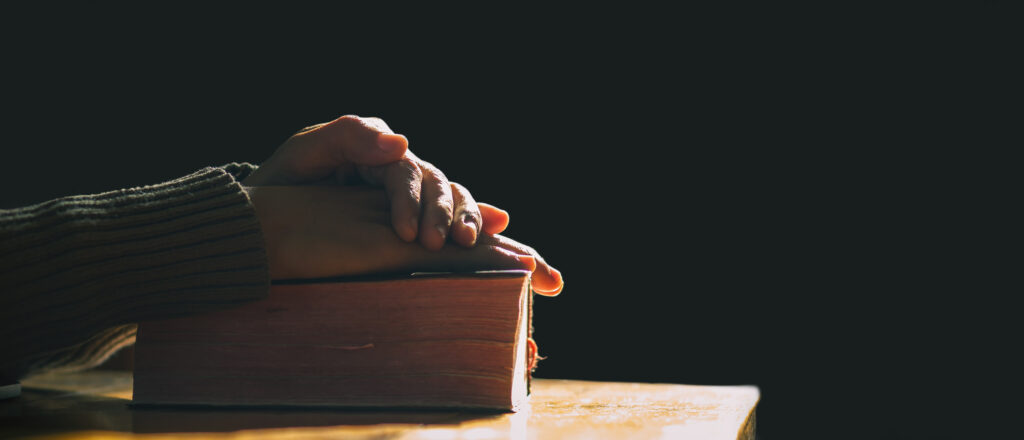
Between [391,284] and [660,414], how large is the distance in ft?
0.86

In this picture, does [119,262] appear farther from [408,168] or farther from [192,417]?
[408,168]

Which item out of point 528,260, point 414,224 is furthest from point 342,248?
point 528,260

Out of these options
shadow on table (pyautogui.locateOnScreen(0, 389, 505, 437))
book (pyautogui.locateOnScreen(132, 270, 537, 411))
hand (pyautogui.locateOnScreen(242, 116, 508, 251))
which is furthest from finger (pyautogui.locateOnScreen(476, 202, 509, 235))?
shadow on table (pyautogui.locateOnScreen(0, 389, 505, 437))

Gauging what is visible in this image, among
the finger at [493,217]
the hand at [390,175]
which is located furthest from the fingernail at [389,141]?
the finger at [493,217]

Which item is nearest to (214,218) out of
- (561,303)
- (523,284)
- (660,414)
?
(523,284)

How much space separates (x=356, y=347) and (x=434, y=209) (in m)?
0.15

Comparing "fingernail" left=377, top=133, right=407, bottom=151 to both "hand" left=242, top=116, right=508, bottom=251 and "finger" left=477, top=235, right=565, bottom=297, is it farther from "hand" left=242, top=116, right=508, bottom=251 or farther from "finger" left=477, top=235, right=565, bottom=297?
"finger" left=477, top=235, right=565, bottom=297

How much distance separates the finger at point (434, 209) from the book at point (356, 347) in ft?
0.13

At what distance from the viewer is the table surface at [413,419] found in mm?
641

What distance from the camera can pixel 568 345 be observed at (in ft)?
6.35

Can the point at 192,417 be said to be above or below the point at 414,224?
below

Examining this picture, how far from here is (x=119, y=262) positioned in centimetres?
79

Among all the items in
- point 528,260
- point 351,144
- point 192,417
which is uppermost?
point 351,144

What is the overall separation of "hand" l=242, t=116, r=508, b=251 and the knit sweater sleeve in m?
0.10
